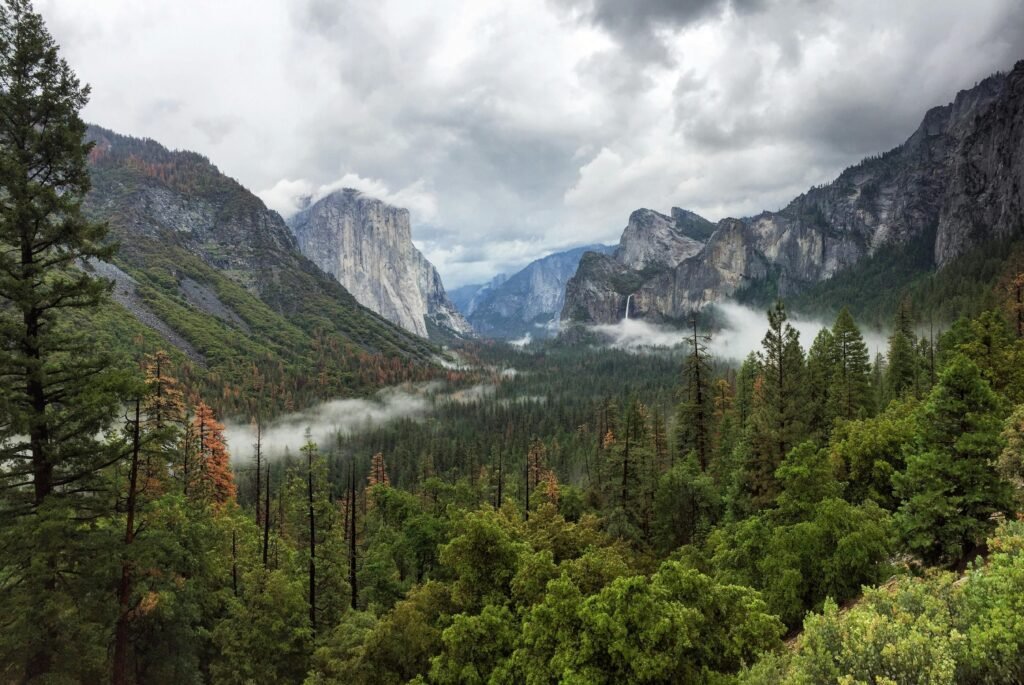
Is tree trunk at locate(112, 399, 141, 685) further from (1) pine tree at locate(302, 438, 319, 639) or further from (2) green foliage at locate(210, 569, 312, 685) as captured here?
(1) pine tree at locate(302, 438, 319, 639)

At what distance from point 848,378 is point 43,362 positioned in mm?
52260

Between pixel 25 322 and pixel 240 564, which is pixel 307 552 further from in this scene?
pixel 25 322

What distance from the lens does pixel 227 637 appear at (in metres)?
24.4

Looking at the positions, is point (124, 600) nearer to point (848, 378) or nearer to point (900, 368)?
point (848, 378)

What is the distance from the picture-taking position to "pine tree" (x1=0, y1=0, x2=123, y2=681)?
42.9ft

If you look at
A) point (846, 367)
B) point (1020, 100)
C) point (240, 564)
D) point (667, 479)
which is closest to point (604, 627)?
point (667, 479)

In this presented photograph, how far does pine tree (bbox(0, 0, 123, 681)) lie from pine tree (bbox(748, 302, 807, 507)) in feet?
99.7

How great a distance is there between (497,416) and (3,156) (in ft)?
516

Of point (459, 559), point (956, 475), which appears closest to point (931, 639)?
point (956, 475)

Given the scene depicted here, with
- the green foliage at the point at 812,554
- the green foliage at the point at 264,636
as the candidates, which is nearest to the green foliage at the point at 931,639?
the green foliage at the point at 812,554

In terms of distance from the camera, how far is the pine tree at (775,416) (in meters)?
29.8

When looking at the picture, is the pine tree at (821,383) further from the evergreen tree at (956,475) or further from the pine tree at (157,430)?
the pine tree at (157,430)

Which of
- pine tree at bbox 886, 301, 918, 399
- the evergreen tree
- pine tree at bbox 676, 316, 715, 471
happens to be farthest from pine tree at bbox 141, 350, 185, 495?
pine tree at bbox 886, 301, 918, 399

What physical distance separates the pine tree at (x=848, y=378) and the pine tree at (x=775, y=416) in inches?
421
